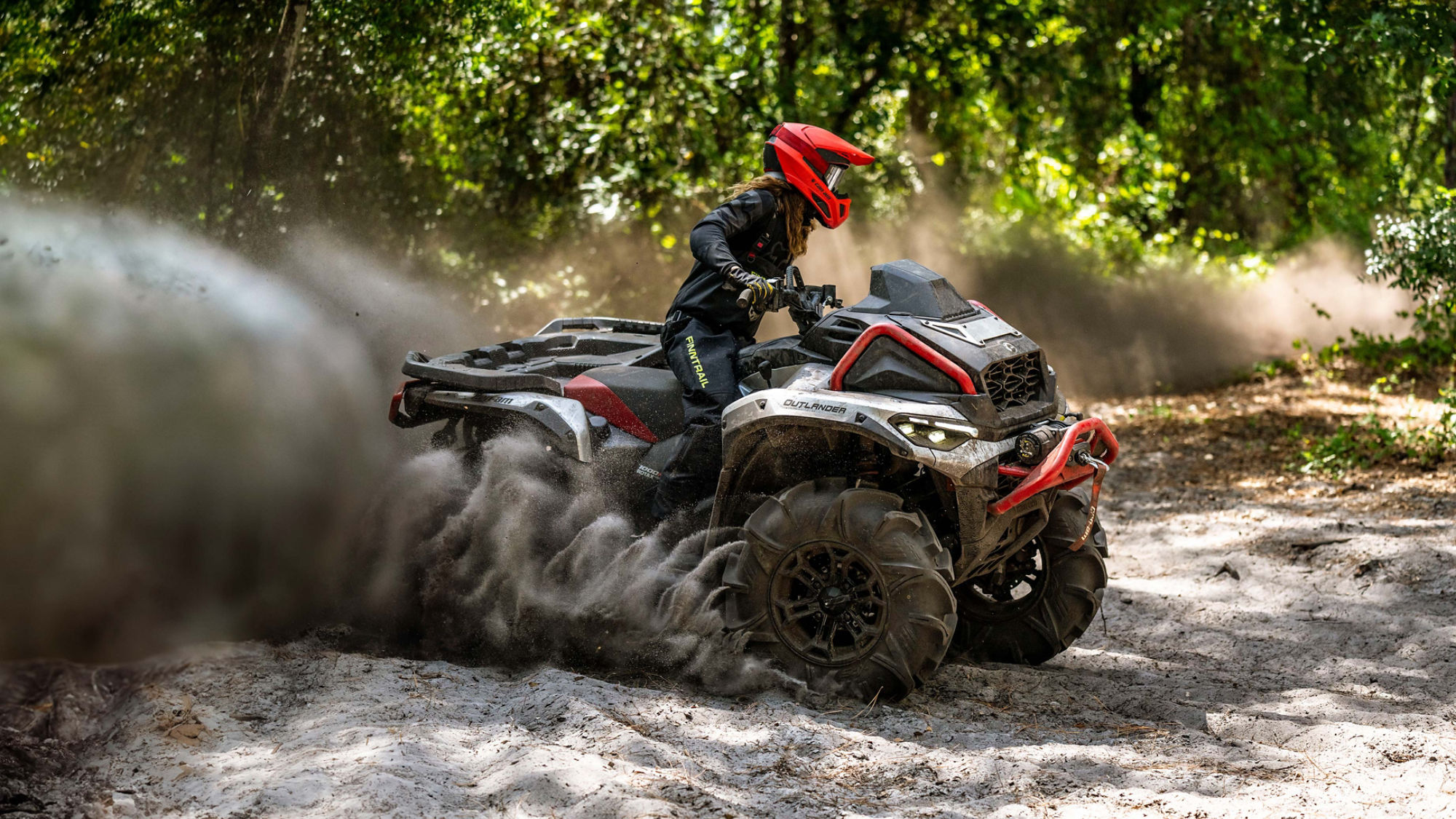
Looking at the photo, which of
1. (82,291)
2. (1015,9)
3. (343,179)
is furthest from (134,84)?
(1015,9)

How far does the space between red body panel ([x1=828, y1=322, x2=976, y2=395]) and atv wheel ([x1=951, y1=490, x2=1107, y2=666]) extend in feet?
3.09

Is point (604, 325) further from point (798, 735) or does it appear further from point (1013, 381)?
point (798, 735)

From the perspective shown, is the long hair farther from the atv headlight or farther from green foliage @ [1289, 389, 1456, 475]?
green foliage @ [1289, 389, 1456, 475]

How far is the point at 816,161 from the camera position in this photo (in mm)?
5613

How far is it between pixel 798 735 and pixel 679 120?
883 centimetres

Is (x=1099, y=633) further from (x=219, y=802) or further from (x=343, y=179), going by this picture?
(x=343, y=179)

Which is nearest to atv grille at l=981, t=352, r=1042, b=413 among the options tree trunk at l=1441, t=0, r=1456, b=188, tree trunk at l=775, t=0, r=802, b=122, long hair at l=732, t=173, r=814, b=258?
long hair at l=732, t=173, r=814, b=258

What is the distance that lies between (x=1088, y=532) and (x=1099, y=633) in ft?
4.84

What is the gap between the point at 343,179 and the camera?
10609 millimetres

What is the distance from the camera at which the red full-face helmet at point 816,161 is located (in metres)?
5.58

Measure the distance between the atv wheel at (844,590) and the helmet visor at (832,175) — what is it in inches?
57.5

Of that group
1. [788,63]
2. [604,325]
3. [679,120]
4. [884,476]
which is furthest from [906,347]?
[788,63]

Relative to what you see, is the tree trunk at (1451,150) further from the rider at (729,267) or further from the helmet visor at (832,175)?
the helmet visor at (832,175)

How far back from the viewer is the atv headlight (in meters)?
4.73
